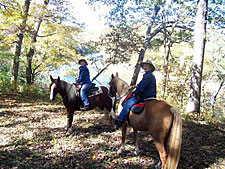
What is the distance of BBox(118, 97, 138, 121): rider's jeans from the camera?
4.46 m

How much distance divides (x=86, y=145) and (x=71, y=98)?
6.41ft

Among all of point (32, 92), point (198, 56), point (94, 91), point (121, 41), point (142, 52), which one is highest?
point (121, 41)

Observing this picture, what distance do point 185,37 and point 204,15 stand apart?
5.73 meters

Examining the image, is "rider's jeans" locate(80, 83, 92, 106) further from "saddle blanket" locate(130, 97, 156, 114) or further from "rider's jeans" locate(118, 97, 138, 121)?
"saddle blanket" locate(130, 97, 156, 114)

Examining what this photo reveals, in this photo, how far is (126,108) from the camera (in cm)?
458

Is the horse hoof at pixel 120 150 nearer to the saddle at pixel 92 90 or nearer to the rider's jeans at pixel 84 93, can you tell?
the rider's jeans at pixel 84 93

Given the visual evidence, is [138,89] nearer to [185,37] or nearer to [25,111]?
[25,111]

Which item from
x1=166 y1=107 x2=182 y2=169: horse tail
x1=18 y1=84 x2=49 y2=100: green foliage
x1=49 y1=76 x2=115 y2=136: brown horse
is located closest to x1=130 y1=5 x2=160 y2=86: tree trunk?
x1=49 y1=76 x2=115 y2=136: brown horse

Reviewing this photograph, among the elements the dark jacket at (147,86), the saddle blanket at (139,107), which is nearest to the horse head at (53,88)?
the saddle blanket at (139,107)

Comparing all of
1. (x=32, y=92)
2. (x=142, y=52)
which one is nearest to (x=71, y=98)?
(x=142, y=52)

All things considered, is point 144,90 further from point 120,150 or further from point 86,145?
point 86,145

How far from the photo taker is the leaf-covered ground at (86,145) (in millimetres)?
4387

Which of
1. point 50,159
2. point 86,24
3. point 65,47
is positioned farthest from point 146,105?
point 86,24

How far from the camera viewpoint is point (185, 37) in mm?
14102
